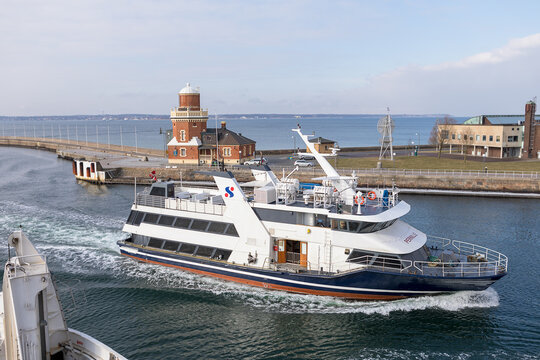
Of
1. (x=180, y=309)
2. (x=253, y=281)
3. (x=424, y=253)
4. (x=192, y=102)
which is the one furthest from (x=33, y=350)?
(x=192, y=102)

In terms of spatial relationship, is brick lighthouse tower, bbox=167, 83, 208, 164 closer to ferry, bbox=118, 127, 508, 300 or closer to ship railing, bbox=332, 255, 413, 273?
ferry, bbox=118, 127, 508, 300

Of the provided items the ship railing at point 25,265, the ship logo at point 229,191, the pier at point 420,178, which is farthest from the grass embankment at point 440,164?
the ship railing at point 25,265

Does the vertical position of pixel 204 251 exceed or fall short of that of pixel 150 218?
it falls short

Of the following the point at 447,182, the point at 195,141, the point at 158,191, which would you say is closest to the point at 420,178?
the point at 447,182

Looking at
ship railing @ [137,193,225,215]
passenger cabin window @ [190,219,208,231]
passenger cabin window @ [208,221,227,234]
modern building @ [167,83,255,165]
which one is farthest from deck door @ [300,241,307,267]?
modern building @ [167,83,255,165]

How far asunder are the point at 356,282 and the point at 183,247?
37.5 feet

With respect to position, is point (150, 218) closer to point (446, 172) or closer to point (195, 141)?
point (195, 141)

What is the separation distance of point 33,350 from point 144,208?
685 inches

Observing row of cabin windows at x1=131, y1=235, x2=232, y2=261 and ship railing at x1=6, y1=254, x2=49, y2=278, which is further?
row of cabin windows at x1=131, y1=235, x2=232, y2=261

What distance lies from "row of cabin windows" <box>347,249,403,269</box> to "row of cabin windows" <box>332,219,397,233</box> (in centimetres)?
117

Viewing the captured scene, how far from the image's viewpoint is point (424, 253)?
24219 millimetres

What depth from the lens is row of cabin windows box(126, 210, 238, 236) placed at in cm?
2639

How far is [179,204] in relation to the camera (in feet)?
93.8

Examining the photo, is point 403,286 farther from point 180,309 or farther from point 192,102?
point 192,102
